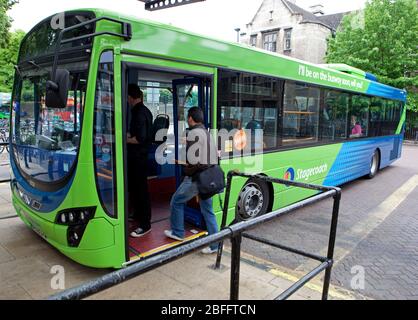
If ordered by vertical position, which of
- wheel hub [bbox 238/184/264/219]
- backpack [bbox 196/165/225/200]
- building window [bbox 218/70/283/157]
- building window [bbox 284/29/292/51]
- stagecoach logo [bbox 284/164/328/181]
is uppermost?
building window [bbox 284/29/292/51]

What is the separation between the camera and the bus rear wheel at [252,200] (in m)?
5.31

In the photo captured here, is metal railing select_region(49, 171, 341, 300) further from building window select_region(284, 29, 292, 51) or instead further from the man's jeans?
building window select_region(284, 29, 292, 51)

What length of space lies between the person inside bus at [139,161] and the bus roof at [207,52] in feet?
2.93

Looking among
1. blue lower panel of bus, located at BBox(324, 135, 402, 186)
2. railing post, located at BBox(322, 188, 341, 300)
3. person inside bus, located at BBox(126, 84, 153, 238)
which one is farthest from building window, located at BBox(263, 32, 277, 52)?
railing post, located at BBox(322, 188, 341, 300)

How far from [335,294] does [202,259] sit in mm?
1538

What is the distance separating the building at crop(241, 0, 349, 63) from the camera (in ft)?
114

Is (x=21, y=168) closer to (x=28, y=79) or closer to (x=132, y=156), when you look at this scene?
(x=28, y=79)

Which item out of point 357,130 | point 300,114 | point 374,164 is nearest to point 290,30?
point 374,164

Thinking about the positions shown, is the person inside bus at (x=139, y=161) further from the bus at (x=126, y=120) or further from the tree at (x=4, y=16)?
the tree at (x=4, y=16)

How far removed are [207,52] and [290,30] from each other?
34855 millimetres

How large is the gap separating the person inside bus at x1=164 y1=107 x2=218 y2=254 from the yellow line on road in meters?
1.36

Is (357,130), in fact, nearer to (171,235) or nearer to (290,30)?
(171,235)
